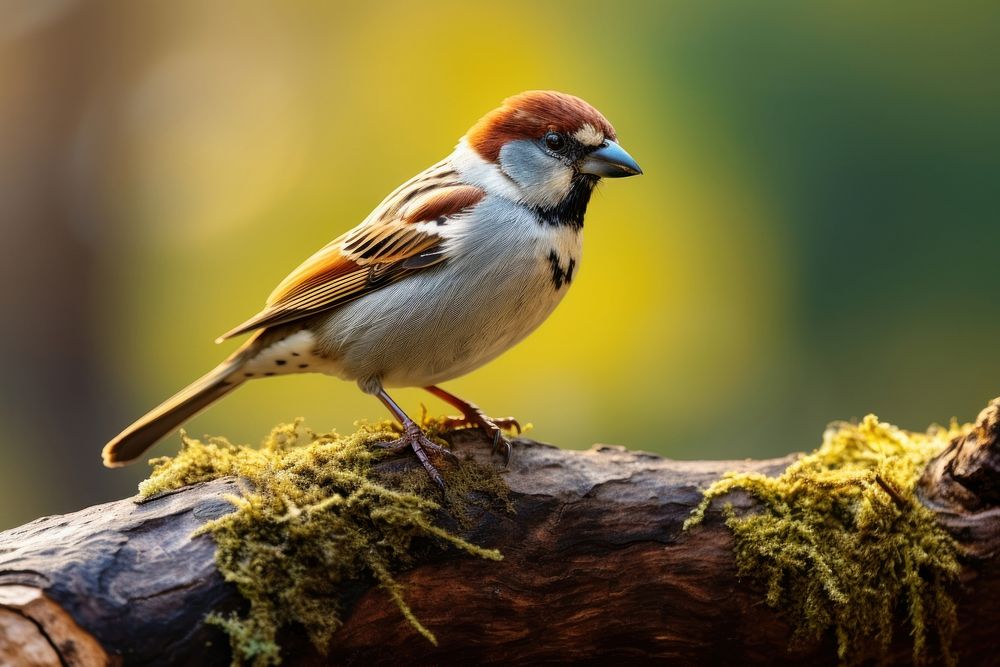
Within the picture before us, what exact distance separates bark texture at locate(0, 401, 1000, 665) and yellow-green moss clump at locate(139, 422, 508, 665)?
0.18ft

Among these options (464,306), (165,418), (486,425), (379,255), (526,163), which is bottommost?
(165,418)

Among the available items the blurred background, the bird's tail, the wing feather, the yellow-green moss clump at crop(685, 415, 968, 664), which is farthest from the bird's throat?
the blurred background

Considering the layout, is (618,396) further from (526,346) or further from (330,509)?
(330,509)

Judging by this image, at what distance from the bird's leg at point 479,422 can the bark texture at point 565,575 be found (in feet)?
0.52

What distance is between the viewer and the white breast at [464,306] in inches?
127

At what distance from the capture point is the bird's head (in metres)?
3.40

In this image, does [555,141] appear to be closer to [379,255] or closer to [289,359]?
[379,255]

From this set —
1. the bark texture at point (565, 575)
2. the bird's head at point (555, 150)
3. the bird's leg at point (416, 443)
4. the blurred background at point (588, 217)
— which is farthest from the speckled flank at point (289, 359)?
the blurred background at point (588, 217)

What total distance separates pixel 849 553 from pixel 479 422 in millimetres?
1351

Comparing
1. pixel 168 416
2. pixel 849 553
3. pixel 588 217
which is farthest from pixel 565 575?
pixel 588 217

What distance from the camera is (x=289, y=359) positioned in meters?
3.53

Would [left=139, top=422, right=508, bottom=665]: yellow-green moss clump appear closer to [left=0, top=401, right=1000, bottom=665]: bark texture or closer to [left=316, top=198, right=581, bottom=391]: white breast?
[left=0, top=401, right=1000, bottom=665]: bark texture

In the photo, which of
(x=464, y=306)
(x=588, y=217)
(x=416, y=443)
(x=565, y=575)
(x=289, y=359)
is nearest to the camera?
(x=565, y=575)

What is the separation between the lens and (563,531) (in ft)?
9.43
